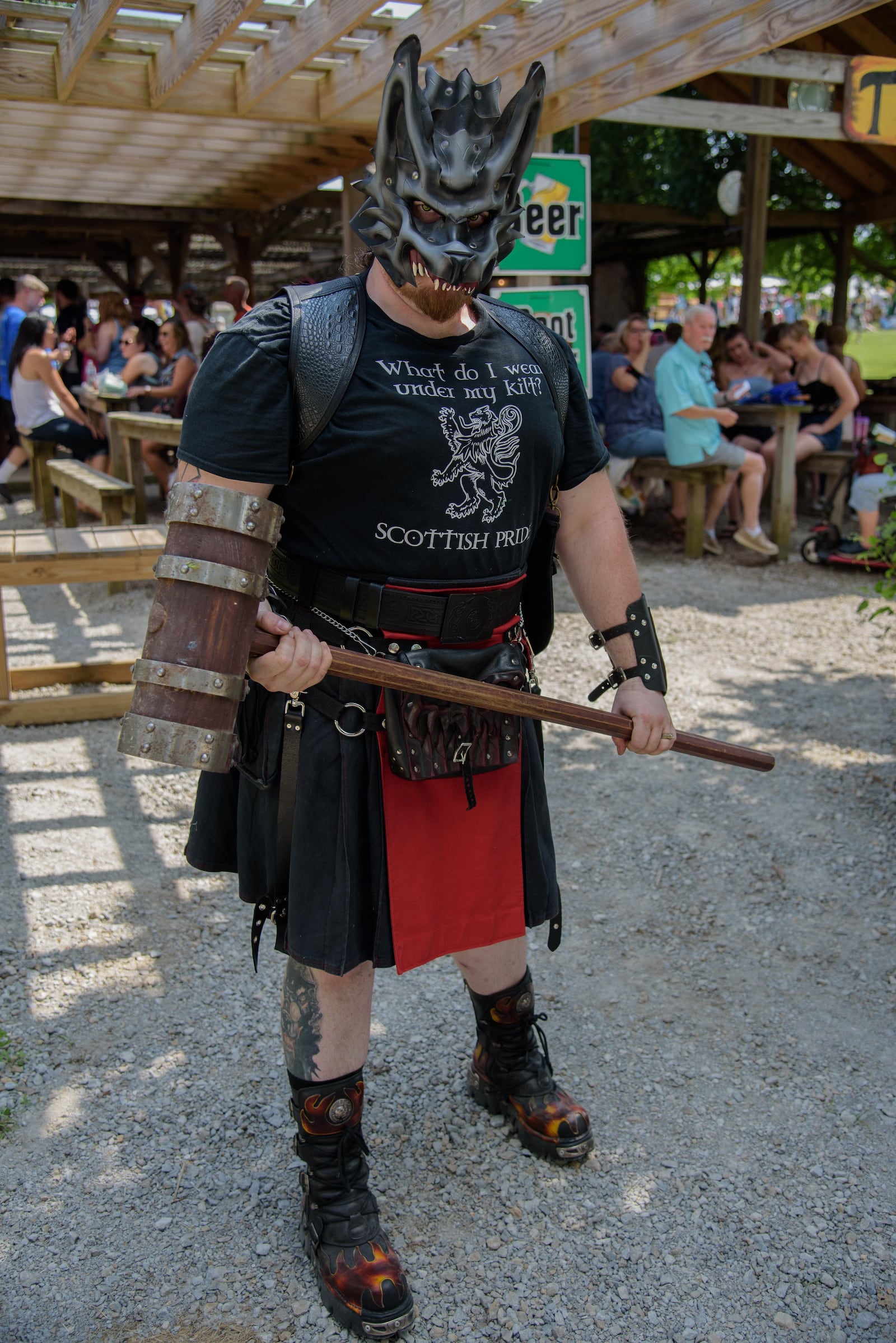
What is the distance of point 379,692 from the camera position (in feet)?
5.90

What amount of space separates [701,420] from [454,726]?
5742 mm

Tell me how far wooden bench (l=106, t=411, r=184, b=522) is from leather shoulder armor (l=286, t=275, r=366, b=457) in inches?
199

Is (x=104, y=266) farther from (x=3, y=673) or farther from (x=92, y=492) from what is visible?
(x=3, y=673)

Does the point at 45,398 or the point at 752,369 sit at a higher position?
the point at 752,369

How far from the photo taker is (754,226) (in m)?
9.05

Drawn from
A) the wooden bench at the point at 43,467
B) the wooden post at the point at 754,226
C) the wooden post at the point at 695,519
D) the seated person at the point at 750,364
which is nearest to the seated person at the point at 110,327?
the wooden bench at the point at 43,467

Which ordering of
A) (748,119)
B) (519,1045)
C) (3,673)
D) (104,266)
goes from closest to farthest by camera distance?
(519,1045) < (3,673) < (748,119) < (104,266)

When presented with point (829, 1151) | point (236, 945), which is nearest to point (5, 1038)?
point (236, 945)

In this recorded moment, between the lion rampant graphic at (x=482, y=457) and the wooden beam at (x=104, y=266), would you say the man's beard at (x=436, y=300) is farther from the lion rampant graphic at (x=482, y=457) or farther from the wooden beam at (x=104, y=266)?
the wooden beam at (x=104, y=266)

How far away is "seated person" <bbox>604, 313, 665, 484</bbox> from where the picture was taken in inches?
288

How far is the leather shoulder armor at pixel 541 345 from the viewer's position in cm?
191

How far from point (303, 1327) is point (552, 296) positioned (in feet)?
16.9

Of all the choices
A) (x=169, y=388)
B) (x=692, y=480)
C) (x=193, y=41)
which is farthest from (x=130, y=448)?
(x=692, y=480)

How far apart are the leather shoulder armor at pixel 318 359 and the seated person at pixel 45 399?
6.34m
